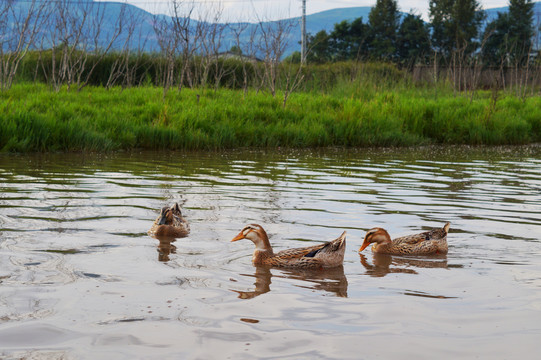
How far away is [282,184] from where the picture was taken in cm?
1015

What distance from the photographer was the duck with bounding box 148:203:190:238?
6641 mm

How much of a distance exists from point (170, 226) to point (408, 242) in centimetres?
235

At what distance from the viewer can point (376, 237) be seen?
21.1 ft

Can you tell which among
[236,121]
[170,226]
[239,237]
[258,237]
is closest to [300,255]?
[258,237]

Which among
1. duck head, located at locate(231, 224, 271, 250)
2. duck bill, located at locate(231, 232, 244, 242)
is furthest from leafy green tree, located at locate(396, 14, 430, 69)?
duck head, located at locate(231, 224, 271, 250)

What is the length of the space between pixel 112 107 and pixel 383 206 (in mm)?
9057

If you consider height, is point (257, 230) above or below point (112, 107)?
below

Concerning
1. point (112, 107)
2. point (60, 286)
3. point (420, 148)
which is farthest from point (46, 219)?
point (420, 148)

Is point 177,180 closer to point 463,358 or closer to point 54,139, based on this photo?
point 54,139

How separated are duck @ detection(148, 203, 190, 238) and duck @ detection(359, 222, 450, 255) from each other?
1830 millimetres

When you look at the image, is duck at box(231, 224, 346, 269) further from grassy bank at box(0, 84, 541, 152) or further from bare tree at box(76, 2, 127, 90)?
bare tree at box(76, 2, 127, 90)

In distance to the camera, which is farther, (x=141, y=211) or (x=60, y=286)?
(x=141, y=211)

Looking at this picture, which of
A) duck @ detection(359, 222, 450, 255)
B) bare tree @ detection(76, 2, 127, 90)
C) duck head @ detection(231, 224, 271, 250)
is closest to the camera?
duck head @ detection(231, 224, 271, 250)

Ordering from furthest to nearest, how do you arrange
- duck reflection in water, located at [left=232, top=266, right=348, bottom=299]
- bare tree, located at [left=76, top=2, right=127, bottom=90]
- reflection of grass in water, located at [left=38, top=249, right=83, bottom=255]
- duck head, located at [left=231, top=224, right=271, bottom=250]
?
1. bare tree, located at [left=76, top=2, right=127, bottom=90]
2. duck head, located at [left=231, top=224, right=271, bottom=250]
3. reflection of grass in water, located at [left=38, top=249, right=83, bottom=255]
4. duck reflection in water, located at [left=232, top=266, right=348, bottom=299]
